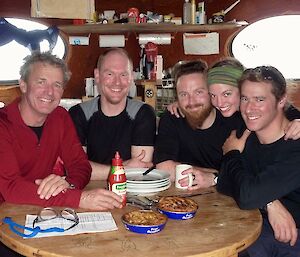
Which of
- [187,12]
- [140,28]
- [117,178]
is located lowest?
[117,178]

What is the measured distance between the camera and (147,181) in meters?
1.90

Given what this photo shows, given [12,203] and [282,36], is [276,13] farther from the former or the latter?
[12,203]

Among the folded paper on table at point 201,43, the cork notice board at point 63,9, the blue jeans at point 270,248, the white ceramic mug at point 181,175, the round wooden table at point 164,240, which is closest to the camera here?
the round wooden table at point 164,240

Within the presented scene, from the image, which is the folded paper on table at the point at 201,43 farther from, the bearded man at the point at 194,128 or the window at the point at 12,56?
the bearded man at the point at 194,128

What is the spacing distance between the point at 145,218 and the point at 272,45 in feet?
9.59

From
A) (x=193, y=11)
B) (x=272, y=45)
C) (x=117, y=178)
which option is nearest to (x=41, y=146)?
(x=117, y=178)

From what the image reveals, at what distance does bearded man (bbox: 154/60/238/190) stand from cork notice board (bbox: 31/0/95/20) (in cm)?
149

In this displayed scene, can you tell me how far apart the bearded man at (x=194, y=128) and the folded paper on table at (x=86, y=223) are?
2.32ft

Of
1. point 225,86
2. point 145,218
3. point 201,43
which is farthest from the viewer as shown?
point 201,43

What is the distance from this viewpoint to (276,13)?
378cm

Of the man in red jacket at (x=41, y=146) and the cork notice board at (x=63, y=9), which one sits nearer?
the man in red jacket at (x=41, y=146)

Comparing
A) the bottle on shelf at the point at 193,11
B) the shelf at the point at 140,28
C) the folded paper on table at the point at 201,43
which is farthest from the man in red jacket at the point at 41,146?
the folded paper on table at the point at 201,43

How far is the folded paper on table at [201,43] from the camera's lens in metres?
3.86

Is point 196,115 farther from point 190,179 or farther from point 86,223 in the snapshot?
point 86,223
